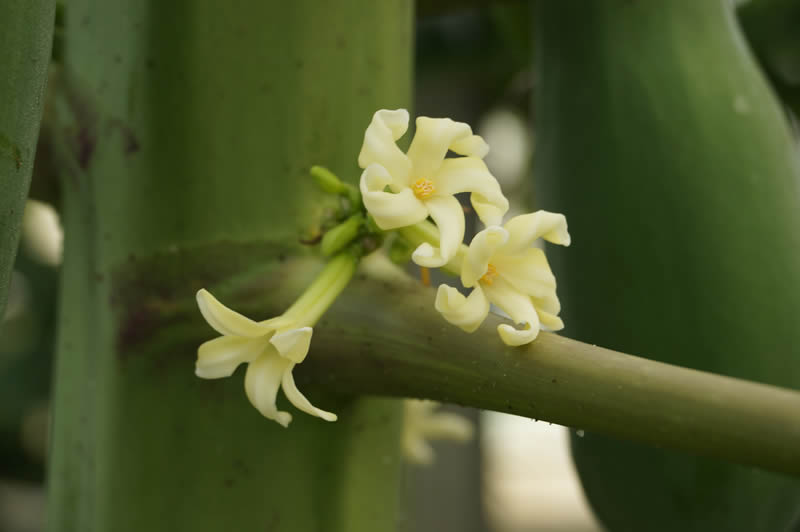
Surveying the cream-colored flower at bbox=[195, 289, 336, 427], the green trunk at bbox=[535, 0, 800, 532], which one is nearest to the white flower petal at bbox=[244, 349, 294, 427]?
the cream-colored flower at bbox=[195, 289, 336, 427]

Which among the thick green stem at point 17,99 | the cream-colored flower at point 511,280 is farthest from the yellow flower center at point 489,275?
the thick green stem at point 17,99

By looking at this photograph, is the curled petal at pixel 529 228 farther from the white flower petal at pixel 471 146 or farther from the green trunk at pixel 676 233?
the green trunk at pixel 676 233

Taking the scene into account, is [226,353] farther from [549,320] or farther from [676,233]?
[676,233]

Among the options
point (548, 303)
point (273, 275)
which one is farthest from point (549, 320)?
point (273, 275)

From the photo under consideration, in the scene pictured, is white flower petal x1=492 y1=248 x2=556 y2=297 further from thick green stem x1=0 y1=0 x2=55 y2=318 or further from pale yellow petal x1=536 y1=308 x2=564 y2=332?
thick green stem x1=0 y1=0 x2=55 y2=318

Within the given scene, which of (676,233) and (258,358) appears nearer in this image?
(258,358)

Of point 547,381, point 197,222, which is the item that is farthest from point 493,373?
point 197,222
